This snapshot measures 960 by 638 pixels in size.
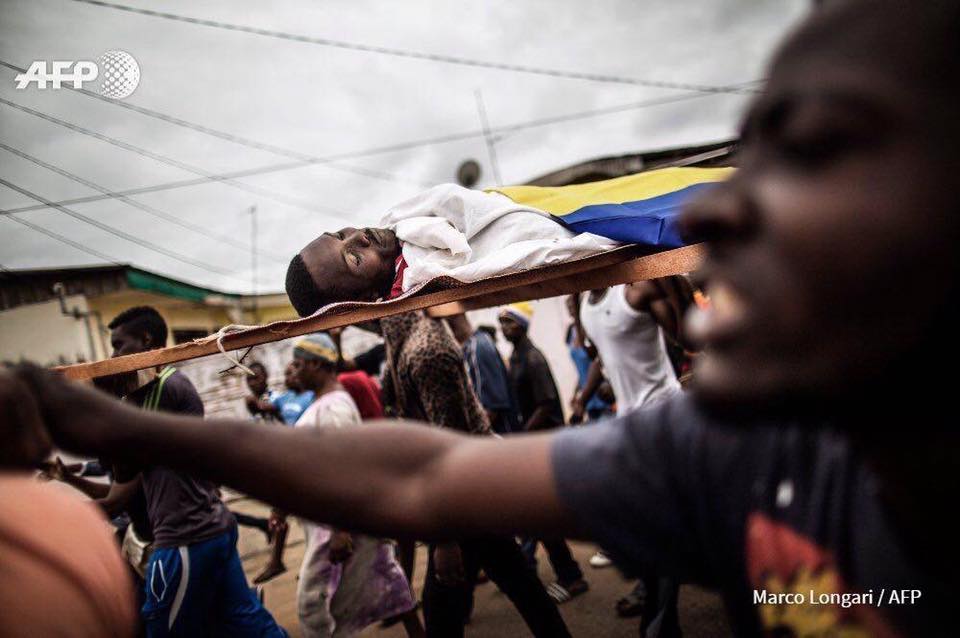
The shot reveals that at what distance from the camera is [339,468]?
3.11 feet

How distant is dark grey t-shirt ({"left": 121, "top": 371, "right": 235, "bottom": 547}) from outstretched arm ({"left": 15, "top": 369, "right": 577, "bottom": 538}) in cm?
219

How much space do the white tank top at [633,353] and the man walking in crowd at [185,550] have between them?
237 centimetres

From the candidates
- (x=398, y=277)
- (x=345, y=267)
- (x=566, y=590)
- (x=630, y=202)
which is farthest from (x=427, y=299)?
(x=566, y=590)

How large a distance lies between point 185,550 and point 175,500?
10.1 inches

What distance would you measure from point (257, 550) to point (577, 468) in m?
7.36

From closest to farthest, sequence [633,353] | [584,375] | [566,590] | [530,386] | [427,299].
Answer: [427,299], [633,353], [566,590], [530,386], [584,375]

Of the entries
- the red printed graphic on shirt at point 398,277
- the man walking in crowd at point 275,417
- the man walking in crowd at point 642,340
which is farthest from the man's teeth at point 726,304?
the man walking in crowd at point 275,417

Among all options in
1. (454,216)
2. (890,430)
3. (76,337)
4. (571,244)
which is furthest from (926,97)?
(76,337)

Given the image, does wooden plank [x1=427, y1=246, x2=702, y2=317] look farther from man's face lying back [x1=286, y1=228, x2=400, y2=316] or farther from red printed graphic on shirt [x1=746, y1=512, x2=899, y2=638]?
red printed graphic on shirt [x1=746, y1=512, x2=899, y2=638]

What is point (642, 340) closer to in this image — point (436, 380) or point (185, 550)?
point (436, 380)

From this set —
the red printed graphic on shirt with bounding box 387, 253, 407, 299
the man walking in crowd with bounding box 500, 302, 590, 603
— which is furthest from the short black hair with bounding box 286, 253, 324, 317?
the man walking in crowd with bounding box 500, 302, 590, 603

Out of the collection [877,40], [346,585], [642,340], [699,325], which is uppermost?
[877,40]

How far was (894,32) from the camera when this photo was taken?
618 mm

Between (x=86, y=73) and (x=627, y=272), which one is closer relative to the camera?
(x=627, y=272)
